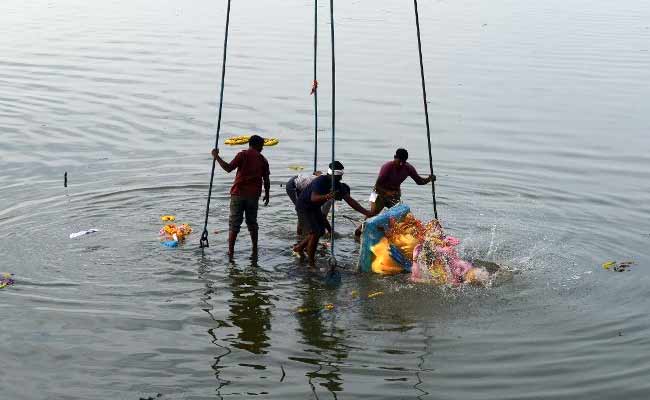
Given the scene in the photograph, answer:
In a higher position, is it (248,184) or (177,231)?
(248,184)

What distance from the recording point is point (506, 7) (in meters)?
41.9

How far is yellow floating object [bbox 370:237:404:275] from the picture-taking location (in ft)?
36.4

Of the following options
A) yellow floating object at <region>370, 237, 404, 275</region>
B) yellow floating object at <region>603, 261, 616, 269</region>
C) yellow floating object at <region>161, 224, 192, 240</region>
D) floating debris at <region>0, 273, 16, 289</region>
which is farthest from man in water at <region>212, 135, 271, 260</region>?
yellow floating object at <region>603, 261, 616, 269</region>

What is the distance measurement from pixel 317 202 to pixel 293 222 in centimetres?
228

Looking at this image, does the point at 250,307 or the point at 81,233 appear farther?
the point at 81,233

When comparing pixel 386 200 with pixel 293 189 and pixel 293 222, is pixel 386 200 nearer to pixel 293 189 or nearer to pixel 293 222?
pixel 293 189

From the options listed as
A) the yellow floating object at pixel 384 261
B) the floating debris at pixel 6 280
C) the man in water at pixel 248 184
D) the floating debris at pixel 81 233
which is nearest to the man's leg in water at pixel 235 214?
the man in water at pixel 248 184

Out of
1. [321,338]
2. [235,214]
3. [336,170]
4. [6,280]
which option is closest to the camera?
[321,338]

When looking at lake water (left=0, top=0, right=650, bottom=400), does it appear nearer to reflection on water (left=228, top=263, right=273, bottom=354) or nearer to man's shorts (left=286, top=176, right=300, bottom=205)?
reflection on water (left=228, top=263, right=273, bottom=354)

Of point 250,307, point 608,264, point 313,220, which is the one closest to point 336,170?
point 313,220

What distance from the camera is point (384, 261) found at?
1111cm

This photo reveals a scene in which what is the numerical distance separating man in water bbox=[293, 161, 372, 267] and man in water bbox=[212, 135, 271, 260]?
1.80 ft

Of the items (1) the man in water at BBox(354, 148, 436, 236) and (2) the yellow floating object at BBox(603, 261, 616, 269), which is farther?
(1) the man in water at BBox(354, 148, 436, 236)

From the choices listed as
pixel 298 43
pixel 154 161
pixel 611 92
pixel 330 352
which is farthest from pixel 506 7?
pixel 330 352
